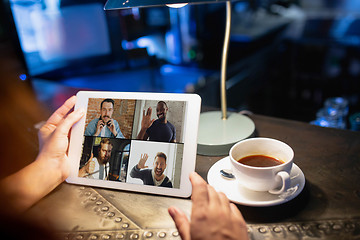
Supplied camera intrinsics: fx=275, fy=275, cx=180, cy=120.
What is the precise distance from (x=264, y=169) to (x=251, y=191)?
0.09 meters

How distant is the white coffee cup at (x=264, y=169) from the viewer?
0.60 meters

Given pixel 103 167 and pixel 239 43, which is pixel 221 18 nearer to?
pixel 239 43

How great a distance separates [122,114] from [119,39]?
4.58ft

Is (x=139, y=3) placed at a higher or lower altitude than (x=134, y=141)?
higher

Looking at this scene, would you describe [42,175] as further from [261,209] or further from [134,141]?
[261,209]

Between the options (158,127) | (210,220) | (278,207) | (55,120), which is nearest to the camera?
(210,220)

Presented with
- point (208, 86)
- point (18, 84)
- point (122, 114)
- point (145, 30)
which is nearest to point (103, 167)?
point (122, 114)

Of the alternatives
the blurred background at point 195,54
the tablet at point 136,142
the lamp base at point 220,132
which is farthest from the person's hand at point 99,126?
the blurred background at point 195,54

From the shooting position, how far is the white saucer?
61cm

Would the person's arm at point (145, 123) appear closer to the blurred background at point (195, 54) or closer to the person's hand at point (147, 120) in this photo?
the person's hand at point (147, 120)

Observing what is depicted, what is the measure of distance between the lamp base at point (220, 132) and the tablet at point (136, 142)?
153 mm

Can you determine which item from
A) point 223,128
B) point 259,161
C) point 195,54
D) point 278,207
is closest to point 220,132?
point 223,128

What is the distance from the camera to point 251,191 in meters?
0.65

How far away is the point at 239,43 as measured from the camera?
2492mm
